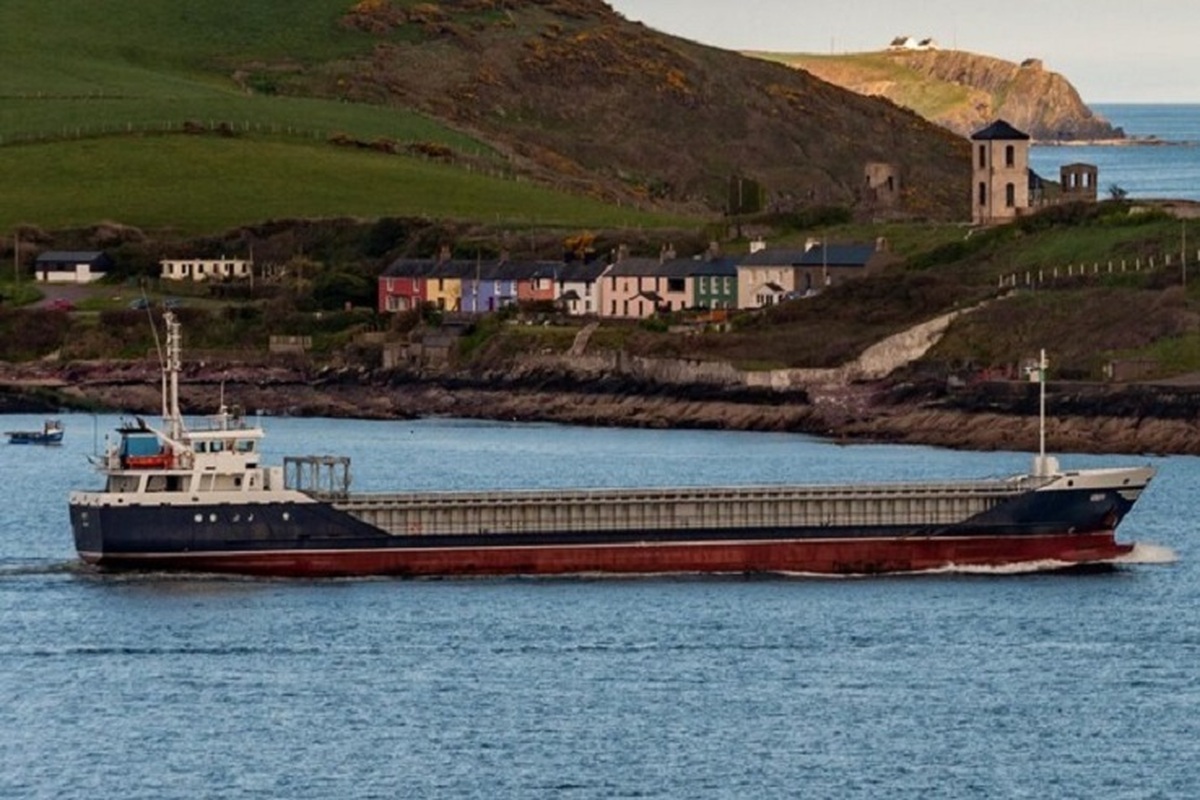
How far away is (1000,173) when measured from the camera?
15550cm

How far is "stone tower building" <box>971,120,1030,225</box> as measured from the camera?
15425cm

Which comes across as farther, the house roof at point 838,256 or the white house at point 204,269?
the white house at point 204,269

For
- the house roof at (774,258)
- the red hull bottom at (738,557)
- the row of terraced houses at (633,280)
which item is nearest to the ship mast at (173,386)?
the red hull bottom at (738,557)

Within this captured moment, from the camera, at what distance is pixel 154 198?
600 ft

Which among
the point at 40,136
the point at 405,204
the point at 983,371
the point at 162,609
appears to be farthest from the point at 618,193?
the point at 162,609

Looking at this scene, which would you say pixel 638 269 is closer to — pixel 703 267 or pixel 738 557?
pixel 703 267

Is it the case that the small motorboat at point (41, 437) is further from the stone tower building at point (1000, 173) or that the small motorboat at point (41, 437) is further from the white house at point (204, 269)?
the stone tower building at point (1000, 173)

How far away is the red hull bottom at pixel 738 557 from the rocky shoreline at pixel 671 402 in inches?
1222

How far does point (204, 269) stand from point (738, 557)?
295 feet

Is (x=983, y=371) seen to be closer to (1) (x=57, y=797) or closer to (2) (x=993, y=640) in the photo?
(2) (x=993, y=640)

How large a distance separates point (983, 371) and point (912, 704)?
60.6m

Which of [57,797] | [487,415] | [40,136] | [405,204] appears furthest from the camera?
[40,136]

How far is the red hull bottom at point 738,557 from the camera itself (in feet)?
270

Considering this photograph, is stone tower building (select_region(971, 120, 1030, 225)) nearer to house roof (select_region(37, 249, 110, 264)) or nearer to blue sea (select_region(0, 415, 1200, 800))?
house roof (select_region(37, 249, 110, 264))
